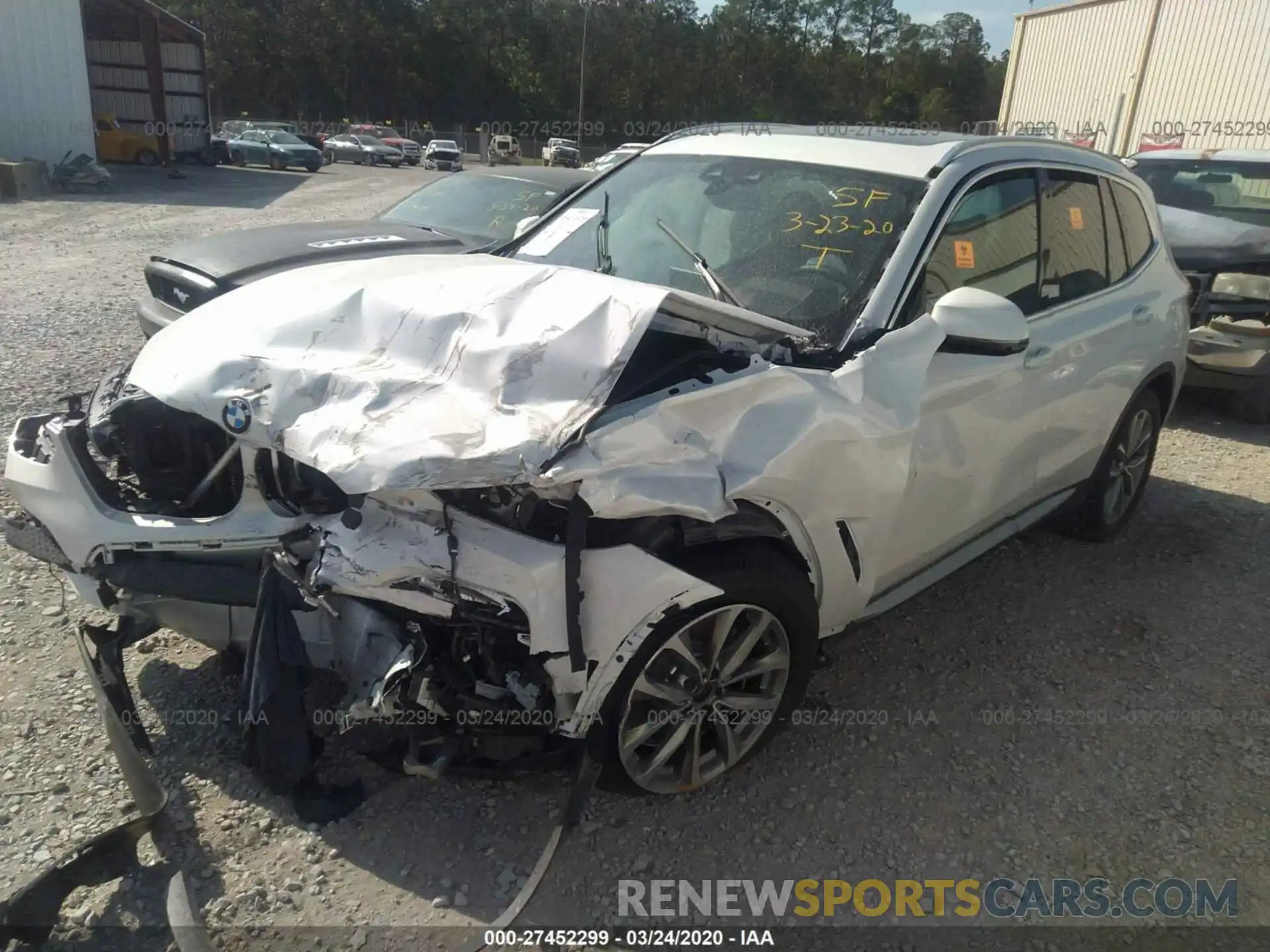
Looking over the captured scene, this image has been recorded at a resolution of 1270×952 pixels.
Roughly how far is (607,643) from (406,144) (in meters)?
42.2

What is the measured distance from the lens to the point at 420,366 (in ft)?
8.19

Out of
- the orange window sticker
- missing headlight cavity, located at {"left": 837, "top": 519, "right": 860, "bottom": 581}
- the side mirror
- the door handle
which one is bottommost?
missing headlight cavity, located at {"left": 837, "top": 519, "right": 860, "bottom": 581}

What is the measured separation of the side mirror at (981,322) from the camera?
277cm

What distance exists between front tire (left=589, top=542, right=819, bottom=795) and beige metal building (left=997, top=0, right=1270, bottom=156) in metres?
15.9

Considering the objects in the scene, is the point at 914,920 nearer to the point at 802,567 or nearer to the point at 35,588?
the point at 802,567

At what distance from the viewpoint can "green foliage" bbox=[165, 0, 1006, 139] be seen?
5684cm

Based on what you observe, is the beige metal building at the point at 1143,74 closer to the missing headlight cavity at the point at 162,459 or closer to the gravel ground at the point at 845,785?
the gravel ground at the point at 845,785

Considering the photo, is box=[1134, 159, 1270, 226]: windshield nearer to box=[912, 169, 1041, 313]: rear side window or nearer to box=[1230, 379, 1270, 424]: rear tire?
box=[1230, 379, 1270, 424]: rear tire

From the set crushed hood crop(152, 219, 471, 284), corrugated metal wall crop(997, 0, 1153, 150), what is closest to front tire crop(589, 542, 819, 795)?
crushed hood crop(152, 219, 471, 284)

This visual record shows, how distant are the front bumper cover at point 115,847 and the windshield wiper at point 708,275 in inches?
81.4

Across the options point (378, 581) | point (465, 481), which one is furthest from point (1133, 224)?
point (378, 581)

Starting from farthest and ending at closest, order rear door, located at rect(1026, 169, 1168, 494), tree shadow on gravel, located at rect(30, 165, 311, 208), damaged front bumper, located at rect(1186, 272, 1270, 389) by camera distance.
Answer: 1. tree shadow on gravel, located at rect(30, 165, 311, 208)
2. damaged front bumper, located at rect(1186, 272, 1270, 389)
3. rear door, located at rect(1026, 169, 1168, 494)

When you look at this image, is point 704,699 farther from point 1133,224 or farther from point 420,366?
point 1133,224

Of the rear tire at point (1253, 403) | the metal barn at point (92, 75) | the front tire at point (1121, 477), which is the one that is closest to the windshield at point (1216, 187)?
the rear tire at point (1253, 403)
